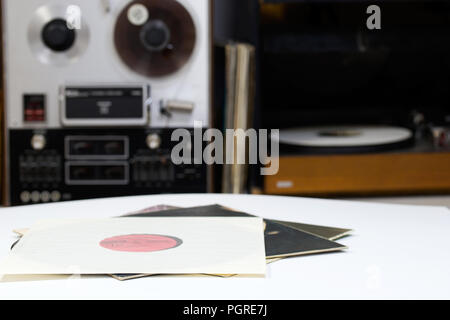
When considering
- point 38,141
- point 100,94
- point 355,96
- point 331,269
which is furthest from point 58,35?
point 331,269

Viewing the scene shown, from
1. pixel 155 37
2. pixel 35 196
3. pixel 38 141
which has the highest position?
pixel 155 37

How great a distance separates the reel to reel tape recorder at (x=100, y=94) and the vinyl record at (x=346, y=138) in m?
0.31

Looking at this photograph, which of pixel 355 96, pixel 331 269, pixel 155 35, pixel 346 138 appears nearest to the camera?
pixel 331 269

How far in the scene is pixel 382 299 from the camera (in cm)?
55

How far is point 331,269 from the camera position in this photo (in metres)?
0.65

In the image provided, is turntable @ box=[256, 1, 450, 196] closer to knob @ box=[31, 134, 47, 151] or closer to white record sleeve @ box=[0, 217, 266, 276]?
knob @ box=[31, 134, 47, 151]

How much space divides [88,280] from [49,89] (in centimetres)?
135

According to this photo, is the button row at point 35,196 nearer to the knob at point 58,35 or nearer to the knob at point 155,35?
the knob at point 58,35

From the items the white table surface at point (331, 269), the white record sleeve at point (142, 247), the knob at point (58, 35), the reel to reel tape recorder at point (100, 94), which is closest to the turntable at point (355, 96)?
the reel to reel tape recorder at point (100, 94)

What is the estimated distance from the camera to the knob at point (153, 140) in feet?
6.11

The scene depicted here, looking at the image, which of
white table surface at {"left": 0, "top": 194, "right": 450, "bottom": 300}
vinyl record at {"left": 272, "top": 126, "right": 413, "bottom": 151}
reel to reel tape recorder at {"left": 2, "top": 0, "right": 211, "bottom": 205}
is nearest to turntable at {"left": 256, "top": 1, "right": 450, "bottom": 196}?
vinyl record at {"left": 272, "top": 126, "right": 413, "bottom": 151}

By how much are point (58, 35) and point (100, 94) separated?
202mm

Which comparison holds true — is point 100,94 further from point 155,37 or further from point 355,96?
point 355,96
